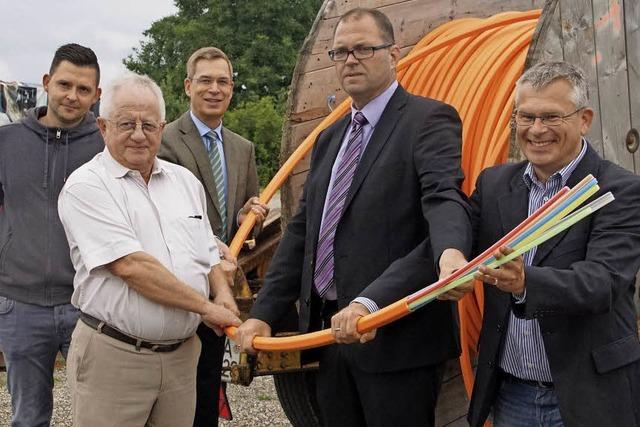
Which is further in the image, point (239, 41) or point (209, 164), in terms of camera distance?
point (239, 41)

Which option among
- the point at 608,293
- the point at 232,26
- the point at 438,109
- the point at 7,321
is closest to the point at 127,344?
the point at 7,321

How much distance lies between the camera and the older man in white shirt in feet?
9.98

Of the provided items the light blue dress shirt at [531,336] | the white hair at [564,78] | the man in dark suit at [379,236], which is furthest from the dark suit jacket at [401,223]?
the white hair at [564,78]

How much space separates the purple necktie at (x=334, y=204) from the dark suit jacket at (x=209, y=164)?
1.07 metres

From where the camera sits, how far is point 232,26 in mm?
36844

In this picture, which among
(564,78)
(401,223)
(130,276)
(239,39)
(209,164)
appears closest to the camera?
(564,78)

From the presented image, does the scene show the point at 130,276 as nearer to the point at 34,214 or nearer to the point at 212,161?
the point at 34,214

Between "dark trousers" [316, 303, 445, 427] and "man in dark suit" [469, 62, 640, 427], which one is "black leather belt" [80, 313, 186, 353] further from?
"man in dark suit" [469, 62, 640, 427]

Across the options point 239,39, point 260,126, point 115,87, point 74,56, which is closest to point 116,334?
point 115,87

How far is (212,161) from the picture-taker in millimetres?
4289

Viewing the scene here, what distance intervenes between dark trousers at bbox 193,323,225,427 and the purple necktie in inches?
40.4

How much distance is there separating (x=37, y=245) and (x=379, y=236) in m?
1.56

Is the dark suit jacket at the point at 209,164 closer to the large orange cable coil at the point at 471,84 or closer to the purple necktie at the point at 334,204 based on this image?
the large orange cable coil at the point at 471,84

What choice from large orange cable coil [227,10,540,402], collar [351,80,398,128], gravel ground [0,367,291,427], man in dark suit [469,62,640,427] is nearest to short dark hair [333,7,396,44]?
collar [351,80,398,128]
